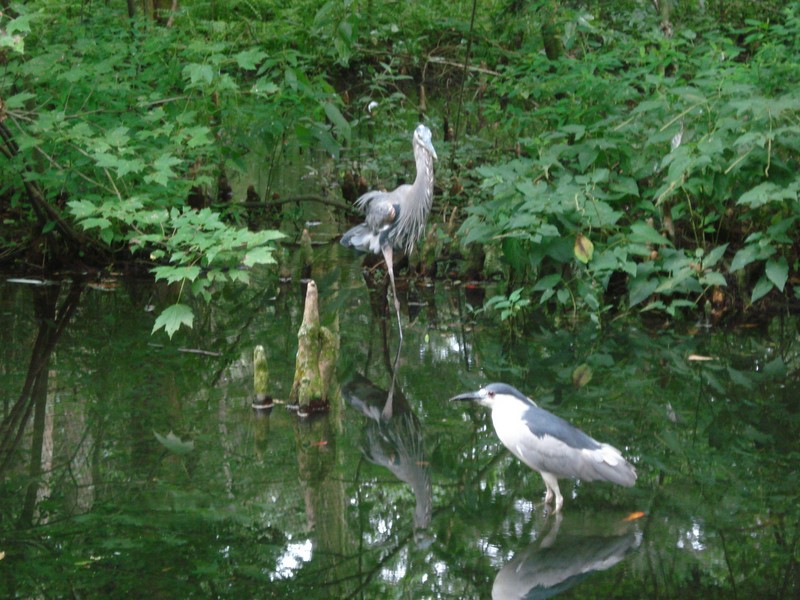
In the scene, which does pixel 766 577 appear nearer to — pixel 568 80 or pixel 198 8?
pixel 568 80

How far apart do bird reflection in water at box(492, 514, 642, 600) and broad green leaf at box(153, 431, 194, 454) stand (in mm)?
1812

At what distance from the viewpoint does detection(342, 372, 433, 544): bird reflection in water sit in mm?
4531

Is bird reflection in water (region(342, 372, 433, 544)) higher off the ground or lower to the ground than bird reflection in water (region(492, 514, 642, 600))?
lower

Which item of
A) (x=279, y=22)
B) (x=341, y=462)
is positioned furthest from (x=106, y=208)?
(x=279, y=22)

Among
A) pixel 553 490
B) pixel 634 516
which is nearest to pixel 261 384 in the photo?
pixel 553 490

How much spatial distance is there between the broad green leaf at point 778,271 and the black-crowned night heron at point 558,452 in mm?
3028

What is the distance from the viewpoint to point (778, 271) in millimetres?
6855

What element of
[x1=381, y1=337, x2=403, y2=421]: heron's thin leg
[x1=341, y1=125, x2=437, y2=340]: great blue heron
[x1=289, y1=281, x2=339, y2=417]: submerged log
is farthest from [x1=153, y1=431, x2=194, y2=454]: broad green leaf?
[x1=341, y1=125, x2=437, y2=340]: great blue heron

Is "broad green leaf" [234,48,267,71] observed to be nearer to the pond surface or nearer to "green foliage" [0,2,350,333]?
"green foliage" [0,2,350,333]

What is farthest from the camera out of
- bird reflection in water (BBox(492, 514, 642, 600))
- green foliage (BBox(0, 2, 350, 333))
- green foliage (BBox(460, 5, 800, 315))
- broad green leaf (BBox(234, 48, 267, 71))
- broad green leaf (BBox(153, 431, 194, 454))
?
broad green leaf (BBox(234, 48, 267, 71))

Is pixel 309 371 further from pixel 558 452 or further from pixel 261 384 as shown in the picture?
pixel 558 452

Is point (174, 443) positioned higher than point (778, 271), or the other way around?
point (174, 443)

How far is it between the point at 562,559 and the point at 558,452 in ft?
1.74

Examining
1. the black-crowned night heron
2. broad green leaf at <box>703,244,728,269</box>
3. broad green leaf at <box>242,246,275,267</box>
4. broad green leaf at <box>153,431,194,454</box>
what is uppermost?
broad green leaf at <box>242,246,275,267</box>
